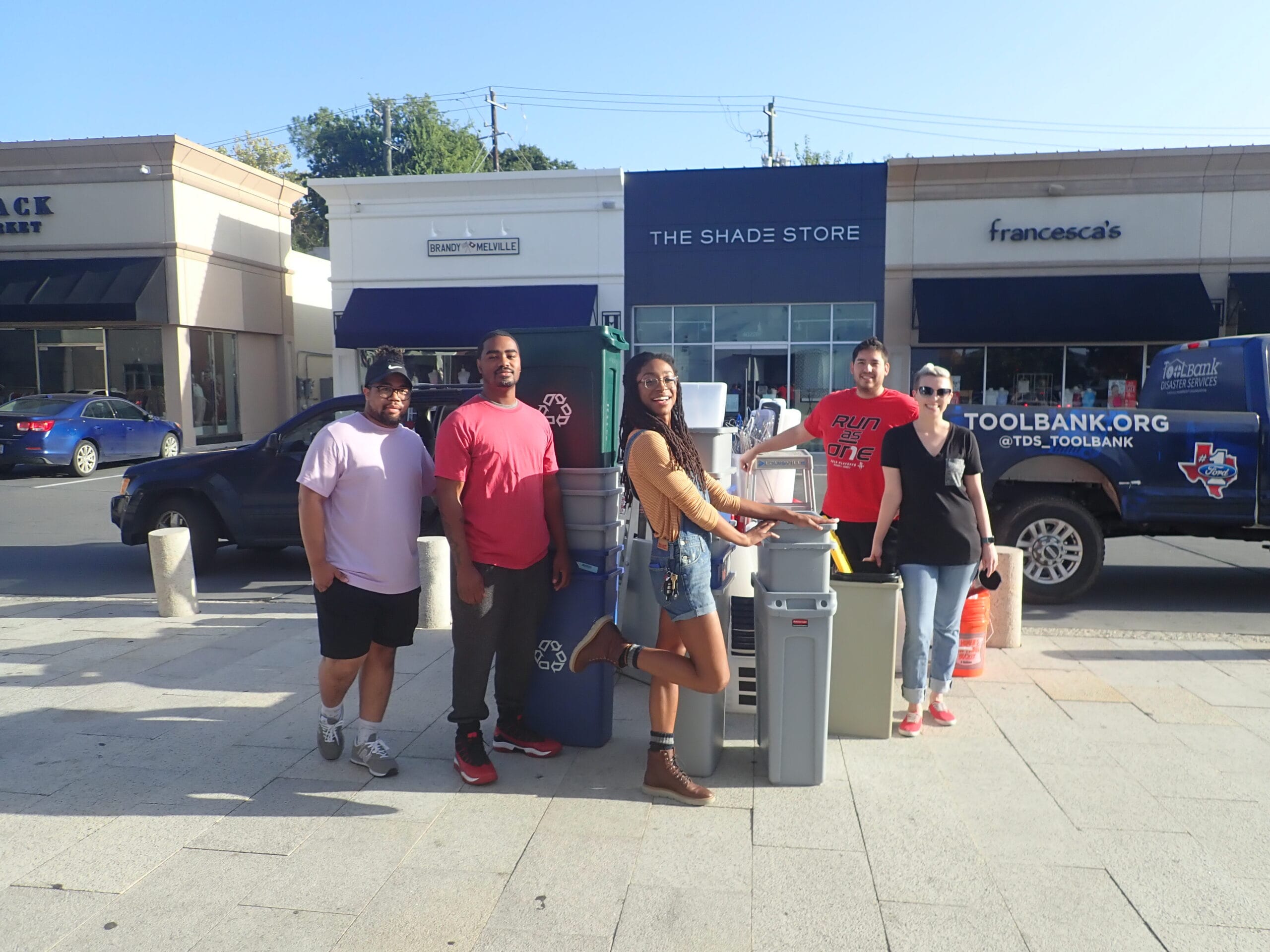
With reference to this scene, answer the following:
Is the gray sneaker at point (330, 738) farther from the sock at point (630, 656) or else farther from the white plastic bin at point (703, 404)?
the white plastic bin at point (703, 404)

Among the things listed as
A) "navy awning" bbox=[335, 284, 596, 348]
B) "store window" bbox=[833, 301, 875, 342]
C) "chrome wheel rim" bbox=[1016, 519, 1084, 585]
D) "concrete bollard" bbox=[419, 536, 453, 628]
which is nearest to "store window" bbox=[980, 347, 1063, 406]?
"store window" bbox=[833, 301, 875, 342]

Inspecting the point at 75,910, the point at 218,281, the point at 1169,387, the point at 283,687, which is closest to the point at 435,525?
the point at 283,687

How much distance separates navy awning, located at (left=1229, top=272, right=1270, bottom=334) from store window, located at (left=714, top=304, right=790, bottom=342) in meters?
8.89

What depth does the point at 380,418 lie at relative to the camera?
4.01 metres

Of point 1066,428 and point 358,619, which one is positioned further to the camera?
point 1066,428

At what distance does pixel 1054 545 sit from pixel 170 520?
25.4 ft

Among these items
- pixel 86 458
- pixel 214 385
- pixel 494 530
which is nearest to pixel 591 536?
pixel 494 530

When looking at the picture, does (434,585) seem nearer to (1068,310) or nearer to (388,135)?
(1068,310)

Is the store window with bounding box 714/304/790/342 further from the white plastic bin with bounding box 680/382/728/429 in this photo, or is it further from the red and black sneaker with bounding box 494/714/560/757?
the red and black sneaker with bounding box 494/714/560/757

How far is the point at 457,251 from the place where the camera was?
71.2 feet

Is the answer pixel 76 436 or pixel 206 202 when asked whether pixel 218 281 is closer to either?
pixel 206 202

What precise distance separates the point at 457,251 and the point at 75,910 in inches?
782

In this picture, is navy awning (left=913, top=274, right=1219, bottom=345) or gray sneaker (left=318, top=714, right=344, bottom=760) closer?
gray sneaker (left=318, top=714, right=344, bottom=760)

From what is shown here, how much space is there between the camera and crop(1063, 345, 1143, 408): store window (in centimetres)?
1964
